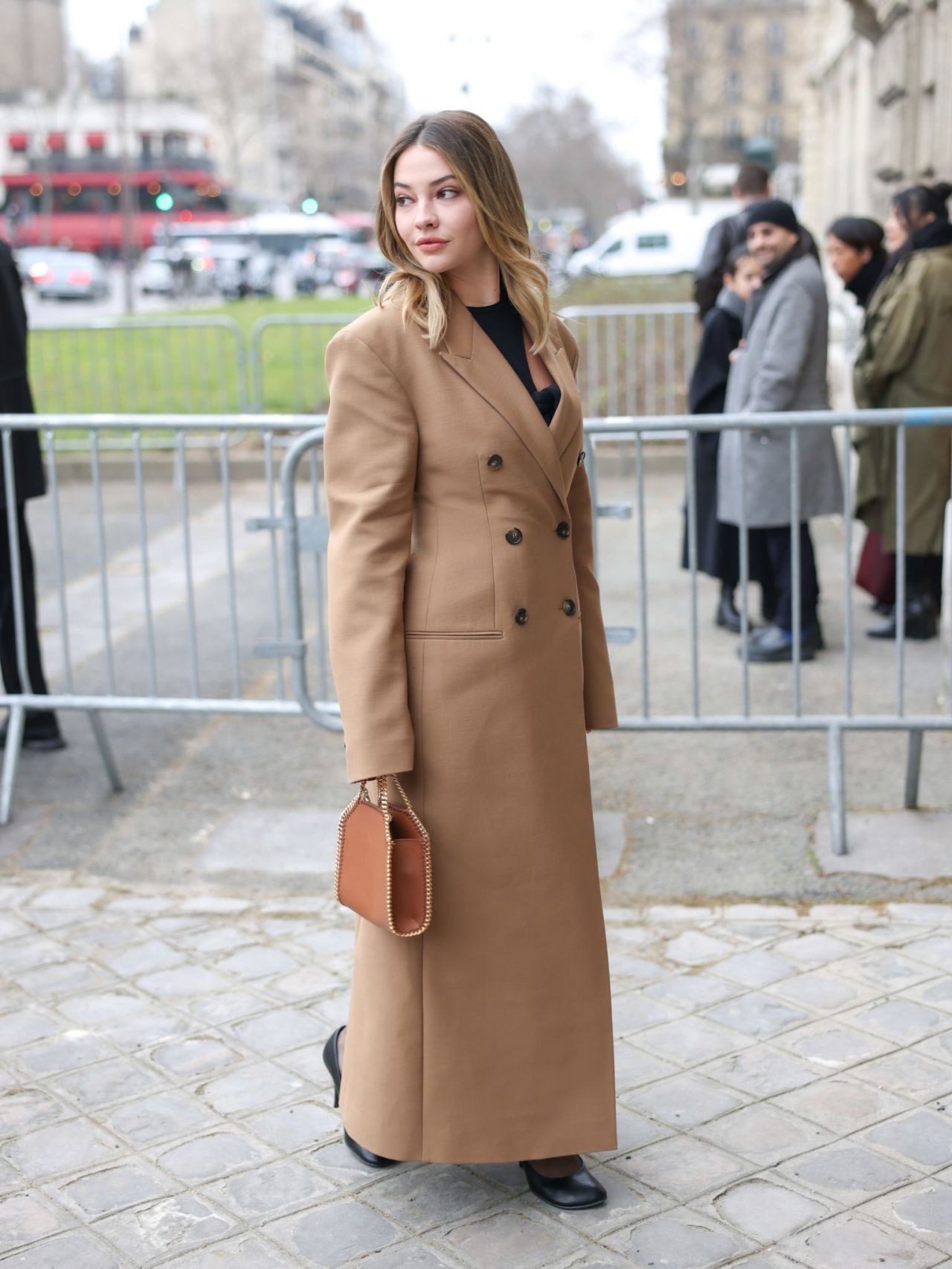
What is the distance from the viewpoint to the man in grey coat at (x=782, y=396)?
6641mm

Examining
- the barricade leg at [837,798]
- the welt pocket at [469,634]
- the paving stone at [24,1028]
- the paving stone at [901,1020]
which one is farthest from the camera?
the barricade leg at [837,798]

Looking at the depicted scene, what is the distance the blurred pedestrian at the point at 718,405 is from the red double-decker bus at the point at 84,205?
60.2 meters

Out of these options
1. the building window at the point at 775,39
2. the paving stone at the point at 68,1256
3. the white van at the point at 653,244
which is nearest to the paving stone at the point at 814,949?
the paving stone at the point at 68,1256

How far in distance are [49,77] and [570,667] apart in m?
7.29

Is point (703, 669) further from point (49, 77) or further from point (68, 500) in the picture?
point (68, 500)

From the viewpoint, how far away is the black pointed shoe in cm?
332

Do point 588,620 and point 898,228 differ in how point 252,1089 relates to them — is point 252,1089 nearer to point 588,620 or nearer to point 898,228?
point 588,620

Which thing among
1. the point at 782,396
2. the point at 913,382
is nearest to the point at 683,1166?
the point at 782,396

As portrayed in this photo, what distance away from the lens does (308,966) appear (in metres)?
4.37

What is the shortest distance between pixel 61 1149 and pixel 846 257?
5754 millimetres

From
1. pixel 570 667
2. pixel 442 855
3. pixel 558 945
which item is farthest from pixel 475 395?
pixel 558 945

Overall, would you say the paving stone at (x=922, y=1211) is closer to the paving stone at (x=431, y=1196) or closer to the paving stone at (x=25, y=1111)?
the paving stone at (x=431, y=1196)

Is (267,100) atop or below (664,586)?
atop

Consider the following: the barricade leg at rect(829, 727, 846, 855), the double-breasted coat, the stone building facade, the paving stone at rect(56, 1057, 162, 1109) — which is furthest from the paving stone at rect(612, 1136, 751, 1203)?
the stone building facade
